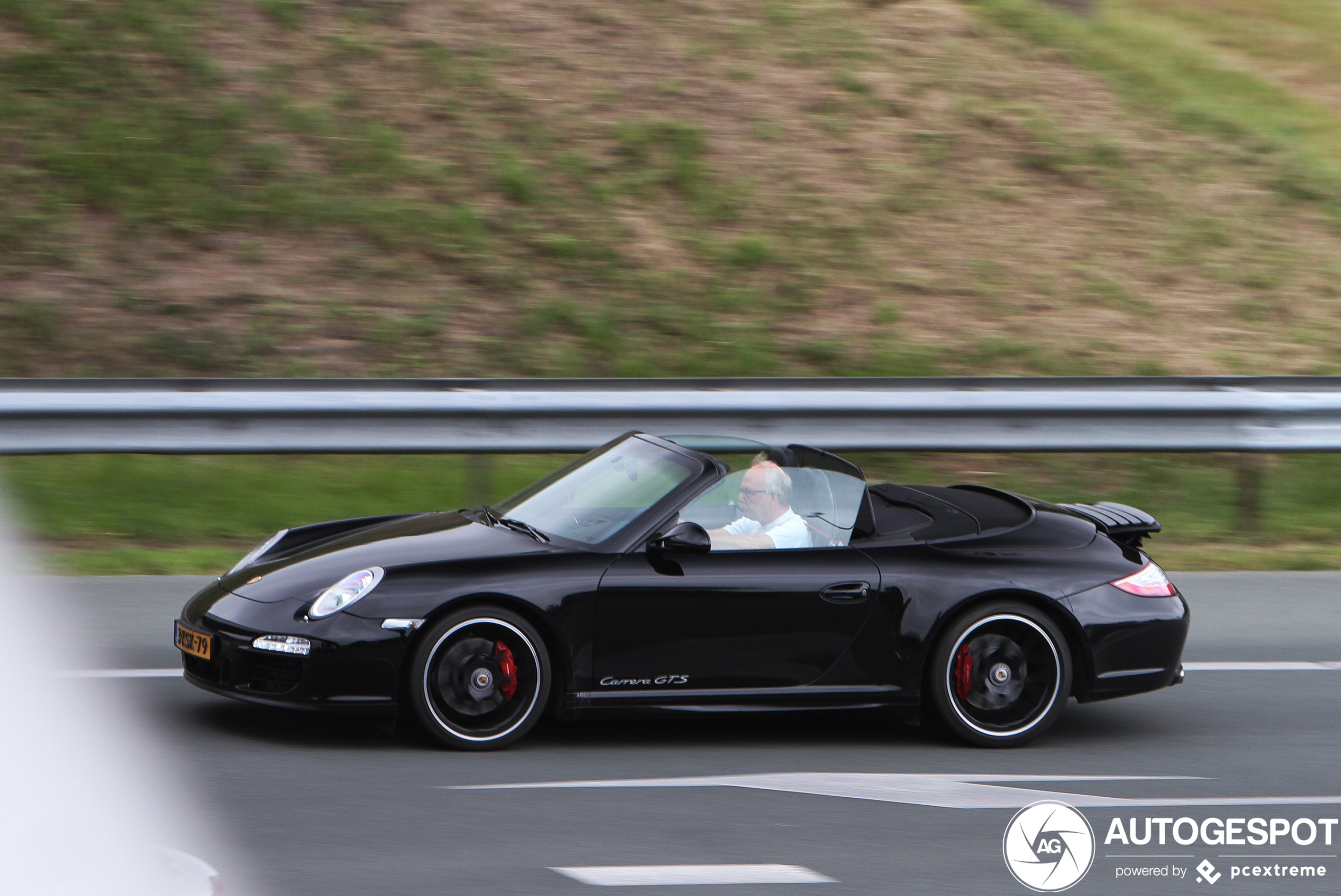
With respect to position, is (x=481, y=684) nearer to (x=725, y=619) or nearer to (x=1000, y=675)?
(x=725, y=619)

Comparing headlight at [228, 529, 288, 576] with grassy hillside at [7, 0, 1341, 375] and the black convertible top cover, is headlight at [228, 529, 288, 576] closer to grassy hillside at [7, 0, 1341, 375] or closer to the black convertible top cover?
the black convertible top cover

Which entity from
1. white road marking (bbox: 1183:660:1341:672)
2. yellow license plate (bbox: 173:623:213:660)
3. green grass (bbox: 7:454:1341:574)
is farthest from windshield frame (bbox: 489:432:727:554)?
green grass (bbox: 7:454:1341:574)

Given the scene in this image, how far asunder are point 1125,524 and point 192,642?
12.4ft

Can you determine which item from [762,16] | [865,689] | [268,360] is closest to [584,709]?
[865,689]

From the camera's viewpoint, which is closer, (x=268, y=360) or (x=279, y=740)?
(x=279, y=740)

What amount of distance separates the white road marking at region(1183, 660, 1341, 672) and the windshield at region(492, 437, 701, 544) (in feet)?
9.11

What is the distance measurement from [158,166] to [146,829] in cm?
951

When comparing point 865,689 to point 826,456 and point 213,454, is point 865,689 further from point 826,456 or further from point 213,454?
point 213,454

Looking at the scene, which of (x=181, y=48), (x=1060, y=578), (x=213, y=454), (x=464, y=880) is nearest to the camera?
(x=464, y=880)

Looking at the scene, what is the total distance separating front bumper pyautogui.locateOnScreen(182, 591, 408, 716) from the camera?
548 cm

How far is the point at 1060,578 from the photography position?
6086 mm

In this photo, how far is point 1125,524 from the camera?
6465 millimetres

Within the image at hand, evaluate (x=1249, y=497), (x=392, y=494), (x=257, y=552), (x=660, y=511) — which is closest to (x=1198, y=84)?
(x=1249, y=497)

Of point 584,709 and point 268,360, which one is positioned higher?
point 268,360
